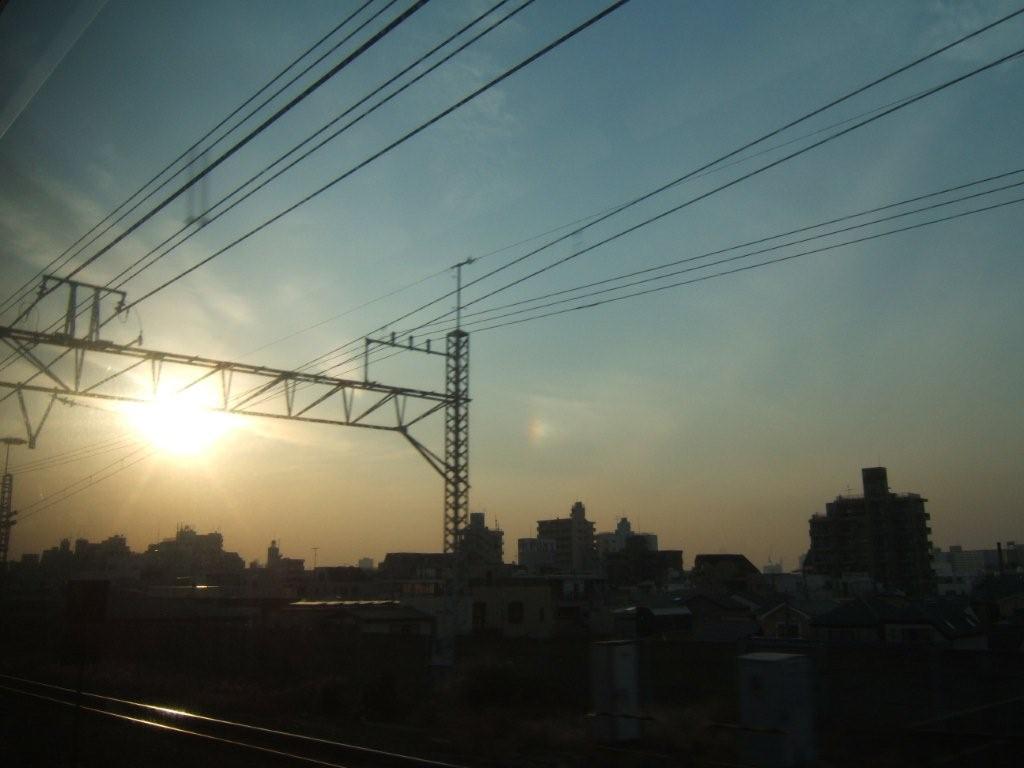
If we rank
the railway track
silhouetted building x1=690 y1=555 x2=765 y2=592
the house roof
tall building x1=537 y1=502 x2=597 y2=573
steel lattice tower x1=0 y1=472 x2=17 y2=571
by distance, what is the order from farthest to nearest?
1. tall building x1=537 y1=502 x2=597 y2=573
2. silhouetted building x1=690 y1=555 x2=765 y2=592
3. steel lattice tower x1=0 y1=472 x2=17 y2=571
4. the house roof
5. the railway track

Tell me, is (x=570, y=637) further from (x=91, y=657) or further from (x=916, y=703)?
(x=91, y=657)

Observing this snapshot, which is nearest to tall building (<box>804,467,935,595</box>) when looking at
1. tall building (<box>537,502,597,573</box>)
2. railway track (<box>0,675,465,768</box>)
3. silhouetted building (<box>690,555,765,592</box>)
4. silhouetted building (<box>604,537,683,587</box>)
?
silhouetted building (<box>690,555,765,592</box>)

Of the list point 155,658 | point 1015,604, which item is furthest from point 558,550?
point 155,658

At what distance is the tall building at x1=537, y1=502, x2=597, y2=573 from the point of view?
15250 centimetres

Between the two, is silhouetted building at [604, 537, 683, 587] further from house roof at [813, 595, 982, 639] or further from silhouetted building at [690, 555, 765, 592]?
house roof at [813, 595, 982, 639]

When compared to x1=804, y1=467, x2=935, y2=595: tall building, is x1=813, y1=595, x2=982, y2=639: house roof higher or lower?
lower

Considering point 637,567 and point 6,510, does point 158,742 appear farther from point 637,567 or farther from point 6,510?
point 637,567

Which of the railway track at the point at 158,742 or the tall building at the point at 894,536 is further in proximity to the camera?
the tall building at the point at 894,536

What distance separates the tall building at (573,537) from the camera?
152500 mm

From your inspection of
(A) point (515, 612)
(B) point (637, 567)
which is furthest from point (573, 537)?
(A) point (515, 612)

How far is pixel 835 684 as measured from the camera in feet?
49.1

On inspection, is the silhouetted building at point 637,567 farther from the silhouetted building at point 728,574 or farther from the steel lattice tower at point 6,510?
the steel lattice tower at point 6,510

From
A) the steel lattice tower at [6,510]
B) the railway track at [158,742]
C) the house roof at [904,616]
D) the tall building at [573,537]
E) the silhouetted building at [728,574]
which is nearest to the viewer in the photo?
the railway track at [158,742]

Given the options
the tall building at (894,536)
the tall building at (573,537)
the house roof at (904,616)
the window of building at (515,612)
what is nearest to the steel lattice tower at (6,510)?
the window of building at (515,612)
